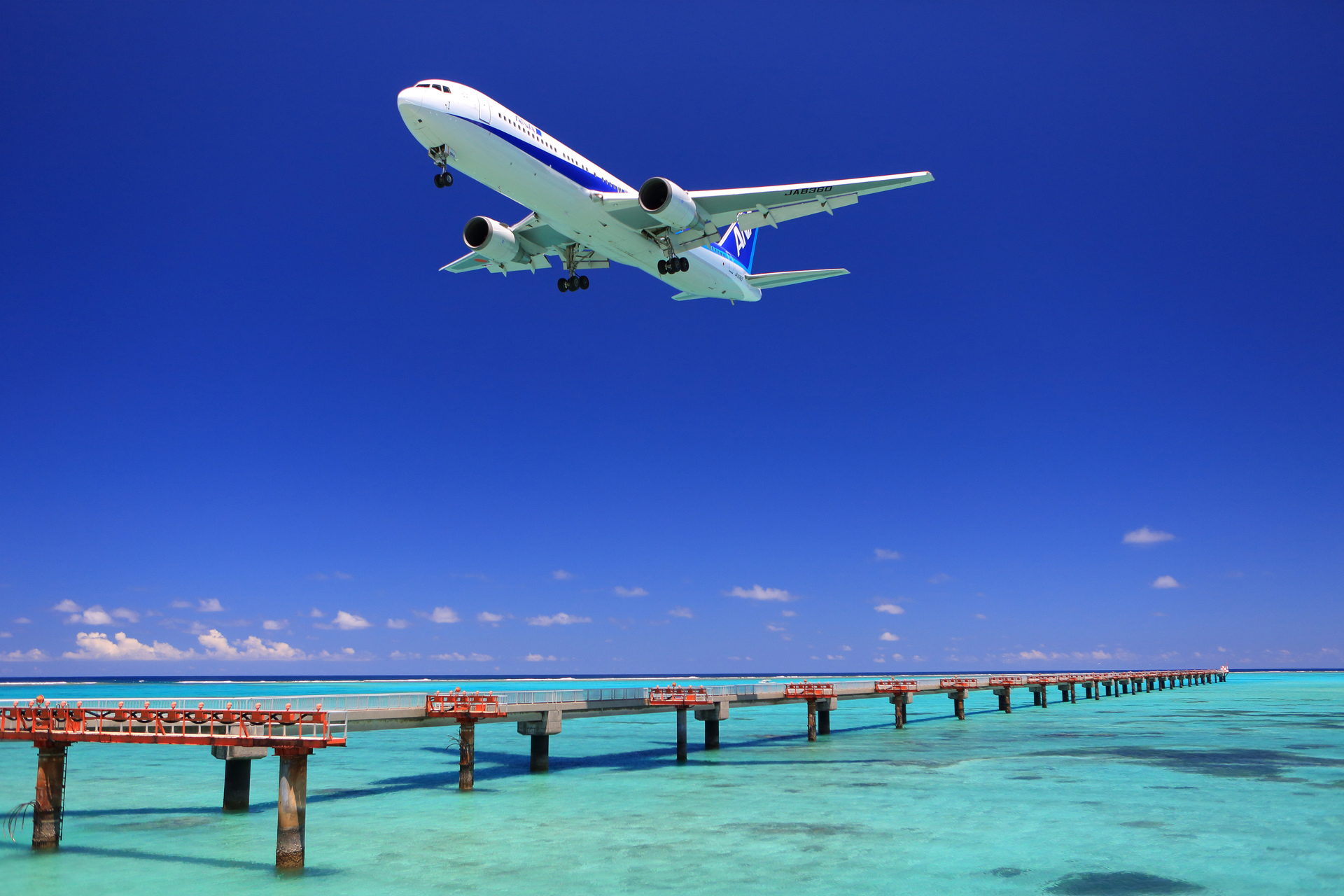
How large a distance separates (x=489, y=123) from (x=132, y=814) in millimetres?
29573

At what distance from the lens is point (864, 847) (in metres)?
29.5

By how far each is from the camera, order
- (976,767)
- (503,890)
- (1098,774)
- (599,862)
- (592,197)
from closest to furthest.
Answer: (503,890) → (599,862) → (592,197) → (1098,774) → (976,767)

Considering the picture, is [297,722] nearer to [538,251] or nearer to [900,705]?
[538,251]

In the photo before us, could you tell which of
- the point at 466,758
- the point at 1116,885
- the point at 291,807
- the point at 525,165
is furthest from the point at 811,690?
the point at 291,807

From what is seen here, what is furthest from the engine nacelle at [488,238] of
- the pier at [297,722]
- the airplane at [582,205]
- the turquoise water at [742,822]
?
the turquoise water at [742,822]

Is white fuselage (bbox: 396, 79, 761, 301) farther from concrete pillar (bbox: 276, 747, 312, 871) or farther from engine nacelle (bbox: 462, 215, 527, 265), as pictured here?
concrete pillar (bbox: 276, 747, 312, 871)

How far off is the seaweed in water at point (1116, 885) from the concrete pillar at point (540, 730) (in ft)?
75.9

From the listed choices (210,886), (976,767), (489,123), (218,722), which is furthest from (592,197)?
(976,767)

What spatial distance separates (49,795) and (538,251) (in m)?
32.5

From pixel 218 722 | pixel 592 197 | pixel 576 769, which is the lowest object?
pixel 576 769

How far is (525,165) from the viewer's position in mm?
37844

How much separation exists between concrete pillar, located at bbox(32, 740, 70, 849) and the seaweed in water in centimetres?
2750

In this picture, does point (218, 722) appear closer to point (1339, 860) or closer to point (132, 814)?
point (132, 814)

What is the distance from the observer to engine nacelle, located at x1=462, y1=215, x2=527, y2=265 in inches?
1882
